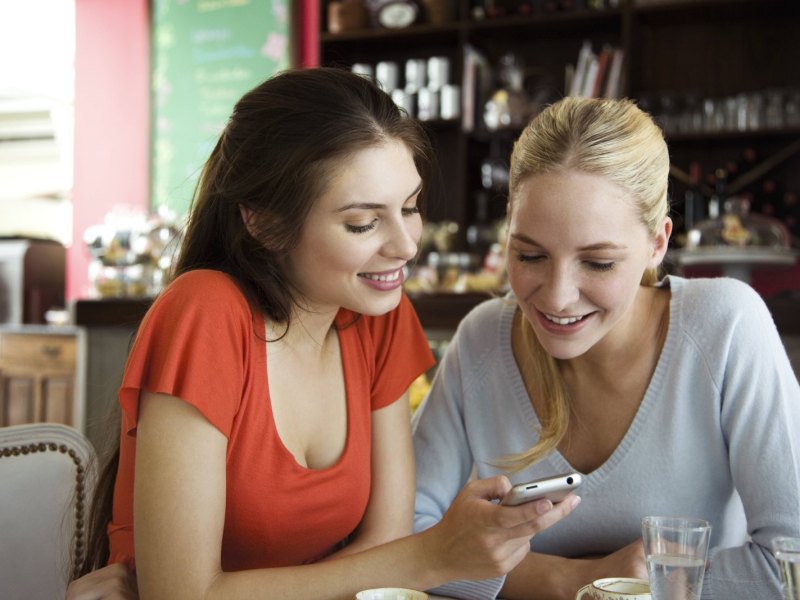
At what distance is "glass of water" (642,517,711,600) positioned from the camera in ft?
2.98

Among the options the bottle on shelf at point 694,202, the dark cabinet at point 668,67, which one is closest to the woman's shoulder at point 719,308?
A: the dark cabinet at point 668,67

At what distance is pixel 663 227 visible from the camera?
4.92 ft

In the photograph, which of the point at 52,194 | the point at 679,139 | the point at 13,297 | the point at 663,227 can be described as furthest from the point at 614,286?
the point at 52,194

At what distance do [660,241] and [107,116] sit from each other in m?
4.97

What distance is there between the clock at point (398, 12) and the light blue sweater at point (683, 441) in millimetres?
3162

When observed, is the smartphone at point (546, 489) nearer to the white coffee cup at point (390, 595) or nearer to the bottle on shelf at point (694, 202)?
the white coffee cup at point (390, 595)

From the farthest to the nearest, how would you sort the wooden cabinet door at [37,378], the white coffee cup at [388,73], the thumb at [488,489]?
the wooden cabinet door at [37,378] → the white coffee cup at [388,73] → the thumb at [488,489]

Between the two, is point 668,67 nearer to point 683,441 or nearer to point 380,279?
point 683,441

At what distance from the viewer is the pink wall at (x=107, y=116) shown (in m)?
5.74

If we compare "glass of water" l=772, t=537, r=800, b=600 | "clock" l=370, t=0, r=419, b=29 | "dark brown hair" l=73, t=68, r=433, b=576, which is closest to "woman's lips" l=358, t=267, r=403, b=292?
"dark brown hair" l=73, t=68, r=433, b=576

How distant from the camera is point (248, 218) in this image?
4.59 feet

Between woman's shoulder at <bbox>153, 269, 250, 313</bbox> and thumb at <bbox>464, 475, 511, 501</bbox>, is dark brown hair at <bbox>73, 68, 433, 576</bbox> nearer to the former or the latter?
woman's shoulder at <bbox>153, 269, 250, 313</bbox>

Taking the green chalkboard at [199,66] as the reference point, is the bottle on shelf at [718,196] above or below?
below

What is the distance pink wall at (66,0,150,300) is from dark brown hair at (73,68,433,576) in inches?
177
